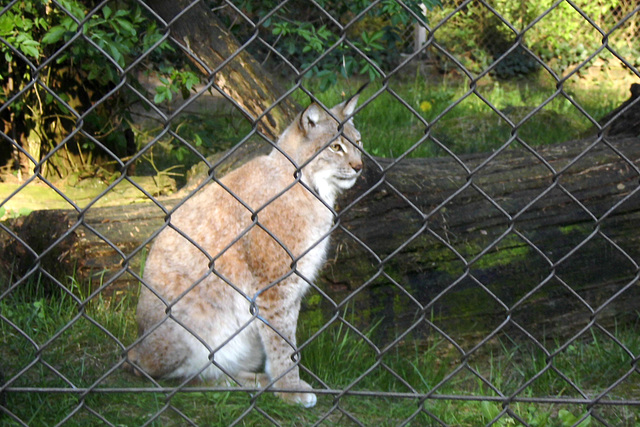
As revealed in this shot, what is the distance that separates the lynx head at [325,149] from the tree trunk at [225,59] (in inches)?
38.8

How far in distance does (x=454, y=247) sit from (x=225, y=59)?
1915mm

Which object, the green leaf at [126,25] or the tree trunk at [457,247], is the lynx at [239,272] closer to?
the tree trunk at [457,247]

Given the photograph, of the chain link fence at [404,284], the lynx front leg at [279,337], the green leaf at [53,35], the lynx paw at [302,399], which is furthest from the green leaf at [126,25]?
the lynx paw at [302,399]

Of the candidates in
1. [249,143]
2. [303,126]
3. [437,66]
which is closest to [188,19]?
[249,143]

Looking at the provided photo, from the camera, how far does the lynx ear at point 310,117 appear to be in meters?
3.21

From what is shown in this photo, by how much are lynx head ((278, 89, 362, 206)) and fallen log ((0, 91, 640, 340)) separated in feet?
0.75

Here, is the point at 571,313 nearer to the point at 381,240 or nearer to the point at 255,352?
the point at 381,240

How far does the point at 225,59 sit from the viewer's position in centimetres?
446

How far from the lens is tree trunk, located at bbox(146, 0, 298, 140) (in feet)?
14.4

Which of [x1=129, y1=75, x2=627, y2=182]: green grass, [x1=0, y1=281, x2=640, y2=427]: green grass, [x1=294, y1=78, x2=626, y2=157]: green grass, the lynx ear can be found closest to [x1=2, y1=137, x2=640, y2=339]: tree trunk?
[x1=0, y1=281, x2=640, y2=427]: green grass

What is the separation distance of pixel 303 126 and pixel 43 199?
2.40 metres

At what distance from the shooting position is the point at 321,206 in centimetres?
338

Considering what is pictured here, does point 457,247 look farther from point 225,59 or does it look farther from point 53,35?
point 53,35

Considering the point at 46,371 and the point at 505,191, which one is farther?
the point at 505,191
